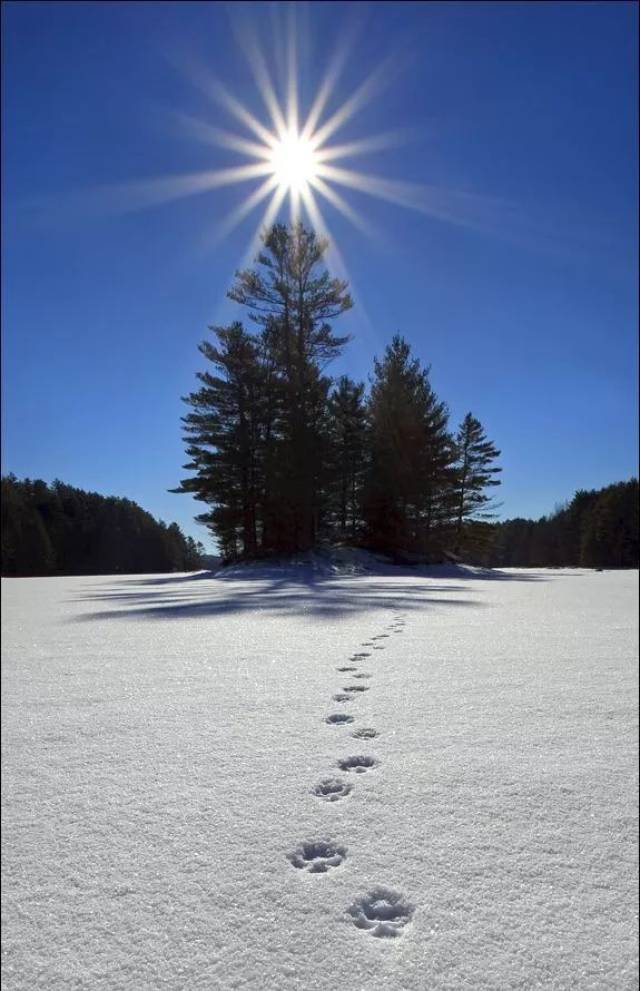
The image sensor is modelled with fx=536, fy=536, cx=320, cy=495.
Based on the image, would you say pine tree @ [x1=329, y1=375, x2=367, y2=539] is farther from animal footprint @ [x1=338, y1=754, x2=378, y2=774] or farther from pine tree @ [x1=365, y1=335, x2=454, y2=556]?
animal footprint @ [x1=338, y1=754, x2=378, y2=774]

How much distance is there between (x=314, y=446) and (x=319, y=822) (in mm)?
7054

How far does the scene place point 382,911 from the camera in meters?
0.83

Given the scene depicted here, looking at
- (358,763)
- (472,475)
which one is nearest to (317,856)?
(358,763)

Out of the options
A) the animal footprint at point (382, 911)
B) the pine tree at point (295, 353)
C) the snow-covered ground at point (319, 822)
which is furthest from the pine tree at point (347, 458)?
the animal footprint at point (382, 911)

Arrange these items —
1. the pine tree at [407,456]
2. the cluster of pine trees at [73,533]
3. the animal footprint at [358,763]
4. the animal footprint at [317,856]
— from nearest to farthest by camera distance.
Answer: the animal footprint at [317,856] → the animal footprint at [358,763] → the cluster of pine trees at [73,533] → the pine tree at [407,456]

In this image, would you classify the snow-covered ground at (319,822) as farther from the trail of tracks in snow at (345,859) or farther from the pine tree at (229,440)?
the pine tree at (229,440)

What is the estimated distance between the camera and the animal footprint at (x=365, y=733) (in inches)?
59.1

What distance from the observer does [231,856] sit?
3.14 ft

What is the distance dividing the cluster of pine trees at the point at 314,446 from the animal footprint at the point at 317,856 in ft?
8.83

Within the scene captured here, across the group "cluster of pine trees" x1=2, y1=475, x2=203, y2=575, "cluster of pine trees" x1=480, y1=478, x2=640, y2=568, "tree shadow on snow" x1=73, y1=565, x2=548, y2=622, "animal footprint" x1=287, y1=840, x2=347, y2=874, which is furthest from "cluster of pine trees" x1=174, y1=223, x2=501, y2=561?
"animal footprint" x1=287, y1=840, x2=347, y2=874

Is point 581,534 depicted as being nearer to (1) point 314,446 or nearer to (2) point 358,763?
(2) point 358,763

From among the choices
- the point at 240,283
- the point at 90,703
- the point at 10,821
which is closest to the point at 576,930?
the point at 10,821

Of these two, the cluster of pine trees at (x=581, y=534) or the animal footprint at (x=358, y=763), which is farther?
the cluster of pine trees at (x=581, y=534)

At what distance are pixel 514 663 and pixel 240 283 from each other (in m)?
7.44
